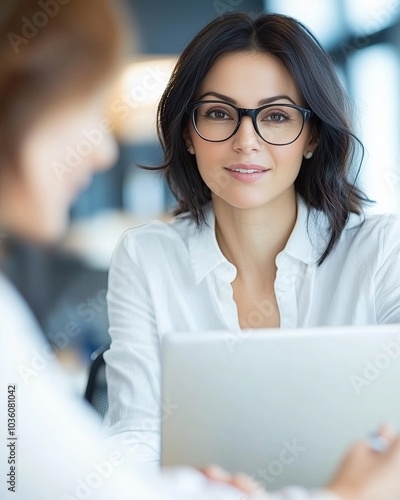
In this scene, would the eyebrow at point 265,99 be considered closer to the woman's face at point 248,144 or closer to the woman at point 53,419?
the woman's face at point 248,144

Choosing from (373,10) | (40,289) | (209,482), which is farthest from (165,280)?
(40,289)

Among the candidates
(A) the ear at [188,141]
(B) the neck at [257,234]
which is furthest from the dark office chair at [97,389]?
(A) the ear at [188,141]

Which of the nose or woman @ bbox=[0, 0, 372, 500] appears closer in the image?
woman @ bbox=[0, 0, 372, 500]

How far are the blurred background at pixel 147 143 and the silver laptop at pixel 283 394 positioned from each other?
3.67 feet

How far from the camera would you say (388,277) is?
1153 mm

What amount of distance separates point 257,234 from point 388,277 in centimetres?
25

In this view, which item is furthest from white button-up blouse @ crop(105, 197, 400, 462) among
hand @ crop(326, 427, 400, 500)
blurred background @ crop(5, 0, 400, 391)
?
blurred background @ crop(5, 0, 400, 391)

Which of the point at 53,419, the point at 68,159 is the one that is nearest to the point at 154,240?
the point at 53,419

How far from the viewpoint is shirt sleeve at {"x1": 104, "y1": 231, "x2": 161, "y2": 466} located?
1039 mm

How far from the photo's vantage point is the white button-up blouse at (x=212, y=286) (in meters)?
1.13

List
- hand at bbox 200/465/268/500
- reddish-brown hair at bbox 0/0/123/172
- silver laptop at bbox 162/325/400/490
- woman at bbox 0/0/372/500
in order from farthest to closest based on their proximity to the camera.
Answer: reddish-brown hair at bbox 0/0/123/172 → silver laptop at bbox 162/325/400/490 → hand at bbox 200/465/268/500 → woman at bbox 0/0/372/500

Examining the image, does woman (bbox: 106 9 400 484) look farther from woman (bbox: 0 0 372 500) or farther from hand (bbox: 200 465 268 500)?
hand (bbox: 200 465 268 500)

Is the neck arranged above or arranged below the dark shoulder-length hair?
below

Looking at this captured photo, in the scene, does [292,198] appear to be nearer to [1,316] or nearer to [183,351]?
[183,351]
